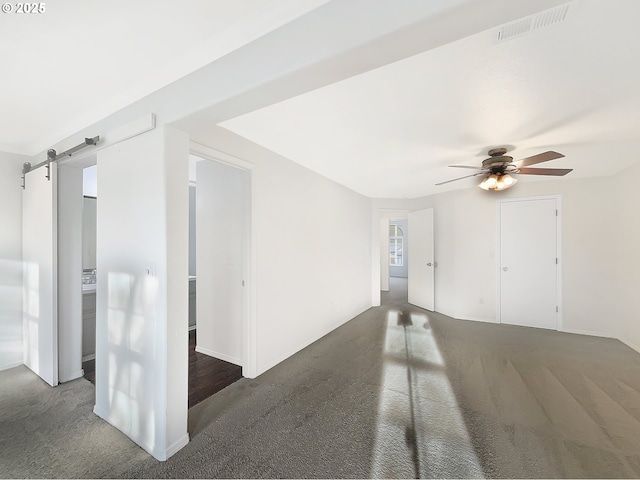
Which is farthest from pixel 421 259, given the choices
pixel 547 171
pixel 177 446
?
pixel 177 446

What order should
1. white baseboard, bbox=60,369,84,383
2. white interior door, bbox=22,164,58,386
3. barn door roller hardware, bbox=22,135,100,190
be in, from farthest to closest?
white baseboard, bbox=60,369,84,383, white interior door, bbox=22,164,58,386, barn door roller hardware, bbox=22,135,100,190

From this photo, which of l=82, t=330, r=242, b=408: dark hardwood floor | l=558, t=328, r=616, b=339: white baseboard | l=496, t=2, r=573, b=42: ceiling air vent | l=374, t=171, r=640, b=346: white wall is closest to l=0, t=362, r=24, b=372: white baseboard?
l=82, t=330, r=242, b=408: dark hardwood floor

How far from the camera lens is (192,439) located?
1810 mm

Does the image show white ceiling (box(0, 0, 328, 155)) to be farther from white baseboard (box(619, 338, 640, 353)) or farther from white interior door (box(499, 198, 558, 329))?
white baseboard (box(619, 338, 640, 353))

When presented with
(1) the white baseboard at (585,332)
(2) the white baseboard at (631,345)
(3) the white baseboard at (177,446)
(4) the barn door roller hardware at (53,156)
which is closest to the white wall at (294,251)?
(4) the barn door roller hardware at (53,156)

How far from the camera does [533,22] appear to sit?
1.21m

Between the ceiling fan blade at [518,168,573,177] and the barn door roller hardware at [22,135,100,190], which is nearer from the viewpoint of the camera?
the barn door roller hardware at [22,135,100,190]

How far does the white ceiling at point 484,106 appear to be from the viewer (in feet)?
4.49

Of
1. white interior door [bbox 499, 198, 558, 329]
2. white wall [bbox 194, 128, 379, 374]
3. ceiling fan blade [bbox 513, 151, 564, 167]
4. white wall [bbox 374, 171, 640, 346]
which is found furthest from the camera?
white interior door [bbox 499, 198, 558, 329]

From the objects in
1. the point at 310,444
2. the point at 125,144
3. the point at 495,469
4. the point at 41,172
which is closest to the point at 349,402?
the point at 310,444

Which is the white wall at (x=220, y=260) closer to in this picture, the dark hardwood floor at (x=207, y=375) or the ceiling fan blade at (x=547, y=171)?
the dark hardwood floor at (x=207, y=375)

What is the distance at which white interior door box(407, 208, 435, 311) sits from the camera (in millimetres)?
5184

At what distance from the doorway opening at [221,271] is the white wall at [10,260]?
5.69ft

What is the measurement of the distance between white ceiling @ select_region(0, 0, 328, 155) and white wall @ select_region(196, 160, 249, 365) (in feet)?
4.03
